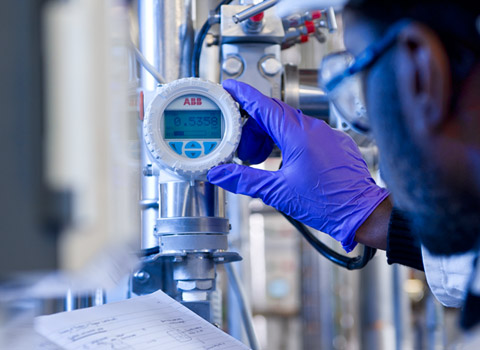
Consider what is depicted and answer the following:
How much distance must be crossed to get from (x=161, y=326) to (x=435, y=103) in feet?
1.80

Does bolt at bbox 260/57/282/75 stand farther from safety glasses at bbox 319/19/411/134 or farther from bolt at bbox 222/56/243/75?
safety glasses at bbox 319/19/411/134

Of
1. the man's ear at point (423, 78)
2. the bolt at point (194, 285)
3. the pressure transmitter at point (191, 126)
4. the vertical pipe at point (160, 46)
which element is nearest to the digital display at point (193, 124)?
the pressure transmitter at point (191, 126)

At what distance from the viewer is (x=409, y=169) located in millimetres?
819

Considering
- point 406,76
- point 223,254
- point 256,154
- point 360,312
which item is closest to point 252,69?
point 256,154

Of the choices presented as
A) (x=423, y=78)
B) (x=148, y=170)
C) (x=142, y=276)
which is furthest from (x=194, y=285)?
(x=423, y=78)

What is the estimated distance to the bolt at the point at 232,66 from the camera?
1.21m

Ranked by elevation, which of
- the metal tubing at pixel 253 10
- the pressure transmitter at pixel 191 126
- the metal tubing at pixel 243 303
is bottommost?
the metal tubing at pixel 243 303

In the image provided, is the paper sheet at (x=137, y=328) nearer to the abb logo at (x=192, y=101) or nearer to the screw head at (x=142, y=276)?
the screw head at (x=142, y=276)

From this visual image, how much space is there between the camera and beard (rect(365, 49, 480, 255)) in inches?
30.9

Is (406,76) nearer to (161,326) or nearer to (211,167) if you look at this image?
(211,167)

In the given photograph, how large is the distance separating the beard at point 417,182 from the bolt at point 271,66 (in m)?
0.40

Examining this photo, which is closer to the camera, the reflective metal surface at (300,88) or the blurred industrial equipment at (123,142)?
the blurred industrial equipment at (123,142)

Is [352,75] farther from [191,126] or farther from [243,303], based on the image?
[243,303]

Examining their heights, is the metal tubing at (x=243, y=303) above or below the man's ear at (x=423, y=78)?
below
